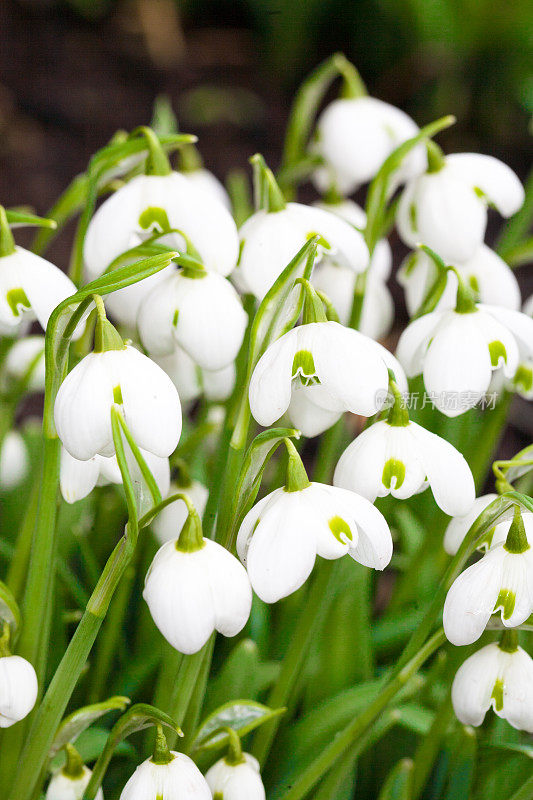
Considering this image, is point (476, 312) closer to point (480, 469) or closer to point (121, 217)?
point (121, 217)

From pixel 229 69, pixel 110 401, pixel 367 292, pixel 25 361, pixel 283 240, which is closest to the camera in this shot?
pixel 110 401

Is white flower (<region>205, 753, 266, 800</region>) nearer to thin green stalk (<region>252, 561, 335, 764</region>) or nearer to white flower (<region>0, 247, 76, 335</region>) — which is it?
thin green stalk (<region>252, 561, 335, 764</region>)

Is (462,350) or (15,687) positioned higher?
(462,350)

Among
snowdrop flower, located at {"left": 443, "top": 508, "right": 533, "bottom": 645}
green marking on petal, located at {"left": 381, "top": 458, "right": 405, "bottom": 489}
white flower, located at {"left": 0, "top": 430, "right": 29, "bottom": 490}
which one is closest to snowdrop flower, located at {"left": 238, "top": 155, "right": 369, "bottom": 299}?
green marking on petal, located at {"left": 381, "top": 458, "right": 405, "bottom": 489}

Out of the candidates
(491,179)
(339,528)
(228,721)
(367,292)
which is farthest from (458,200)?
(228,721)

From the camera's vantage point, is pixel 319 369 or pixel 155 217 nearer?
pixel 319 369

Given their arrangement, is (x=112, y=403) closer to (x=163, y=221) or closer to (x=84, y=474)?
(x=84, y=474)
